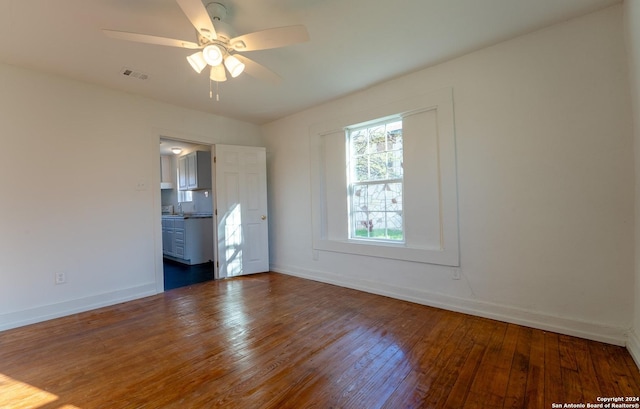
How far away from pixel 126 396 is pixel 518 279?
10.1ft

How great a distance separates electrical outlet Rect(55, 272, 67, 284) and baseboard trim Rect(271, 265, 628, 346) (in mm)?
3058

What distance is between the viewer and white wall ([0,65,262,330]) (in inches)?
103

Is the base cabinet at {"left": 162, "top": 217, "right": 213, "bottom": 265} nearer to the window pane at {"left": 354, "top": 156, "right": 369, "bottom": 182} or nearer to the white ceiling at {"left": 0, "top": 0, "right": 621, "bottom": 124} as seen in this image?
the white ceiling at {"left": 0, "top": 0, "right": 621, "bottom": 124}

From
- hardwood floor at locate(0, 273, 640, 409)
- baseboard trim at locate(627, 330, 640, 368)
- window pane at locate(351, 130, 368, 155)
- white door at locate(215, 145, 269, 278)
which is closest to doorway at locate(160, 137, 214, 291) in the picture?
white door at locate(215, 145, 269, 278)

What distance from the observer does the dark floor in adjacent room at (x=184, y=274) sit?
402 cm

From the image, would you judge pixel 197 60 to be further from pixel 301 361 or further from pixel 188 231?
pixel 188 231

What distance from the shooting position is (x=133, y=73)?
2844mm

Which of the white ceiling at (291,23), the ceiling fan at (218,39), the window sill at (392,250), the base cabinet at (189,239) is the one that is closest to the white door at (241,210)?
the window sill at (392,250)

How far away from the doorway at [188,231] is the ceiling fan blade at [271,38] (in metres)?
2.84

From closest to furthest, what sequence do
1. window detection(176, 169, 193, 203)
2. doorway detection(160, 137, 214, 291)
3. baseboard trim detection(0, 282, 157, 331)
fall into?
baseboard trim detection(0, 282, 157, 331) → doorway detection(160, 137, 214, 291) → window detection(176, 169, 193, 203)

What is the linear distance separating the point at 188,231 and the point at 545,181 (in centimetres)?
535

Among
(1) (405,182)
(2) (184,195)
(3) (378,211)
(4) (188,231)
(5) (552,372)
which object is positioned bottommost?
(5) (552,372)

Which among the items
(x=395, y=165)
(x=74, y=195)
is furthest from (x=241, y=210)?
(x=395, y=165)

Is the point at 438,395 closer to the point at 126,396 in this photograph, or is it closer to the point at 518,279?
the point at 518,279
